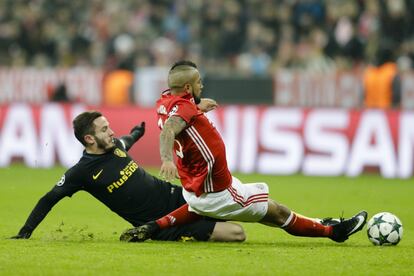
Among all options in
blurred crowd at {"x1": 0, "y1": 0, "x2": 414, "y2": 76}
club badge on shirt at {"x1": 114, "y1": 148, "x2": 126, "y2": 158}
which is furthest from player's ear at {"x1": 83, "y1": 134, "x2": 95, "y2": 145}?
blurred crowd at {"x1": 0, "y1": 0, "x2": 414, "y2": 76}

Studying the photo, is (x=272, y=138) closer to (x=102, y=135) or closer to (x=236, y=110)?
A: (x=236, y=110)

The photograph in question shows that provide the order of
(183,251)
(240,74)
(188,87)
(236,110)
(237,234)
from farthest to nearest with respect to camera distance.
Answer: (240,74) → (236,110) → (237,234) → (188,87) → (183,251)

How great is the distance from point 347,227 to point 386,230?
1.15 ft

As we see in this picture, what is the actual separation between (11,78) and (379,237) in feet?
54.7

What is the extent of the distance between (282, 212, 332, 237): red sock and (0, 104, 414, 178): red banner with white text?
347 inches

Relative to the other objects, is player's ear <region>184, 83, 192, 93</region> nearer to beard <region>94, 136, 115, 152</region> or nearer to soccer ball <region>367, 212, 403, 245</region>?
beard <region>94, 136, 115, 152</region>

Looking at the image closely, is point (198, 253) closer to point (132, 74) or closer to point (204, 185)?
point (204, 185)

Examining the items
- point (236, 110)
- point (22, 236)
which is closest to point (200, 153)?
point (22, 236)

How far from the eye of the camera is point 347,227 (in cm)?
959

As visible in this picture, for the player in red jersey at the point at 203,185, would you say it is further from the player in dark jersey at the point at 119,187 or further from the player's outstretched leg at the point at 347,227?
the player in dark jersey at the point at 119,187

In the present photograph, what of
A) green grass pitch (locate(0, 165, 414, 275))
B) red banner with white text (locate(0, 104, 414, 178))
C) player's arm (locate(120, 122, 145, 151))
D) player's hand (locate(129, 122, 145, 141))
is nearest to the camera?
green grass pitch (locate(0, 165, 414, 275))

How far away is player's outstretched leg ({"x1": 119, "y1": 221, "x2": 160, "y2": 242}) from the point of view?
9.52 m

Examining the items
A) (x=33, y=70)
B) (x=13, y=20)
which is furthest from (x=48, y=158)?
(x=13, y=20)

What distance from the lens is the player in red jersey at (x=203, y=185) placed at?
30.6ft
